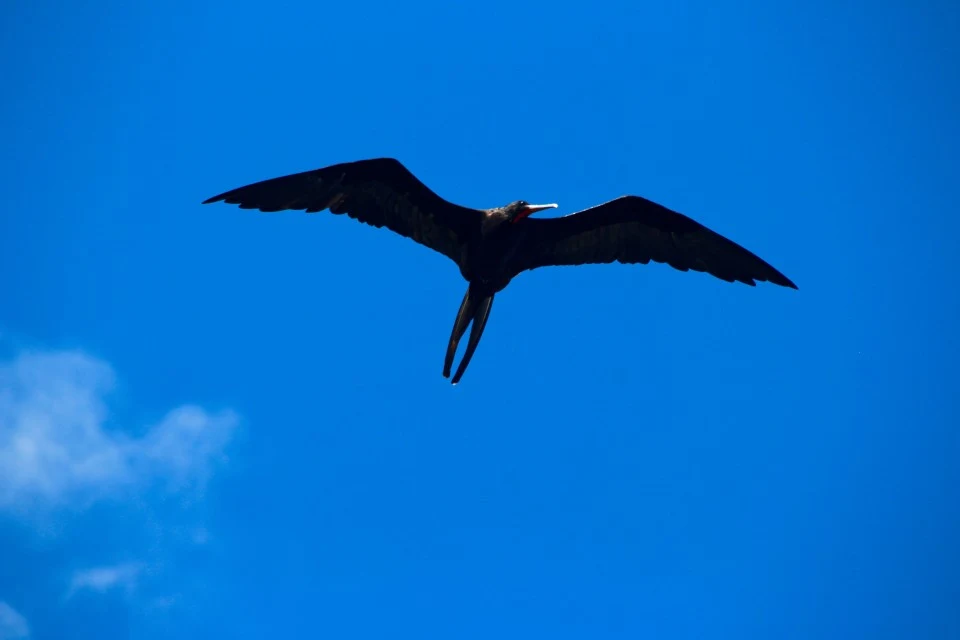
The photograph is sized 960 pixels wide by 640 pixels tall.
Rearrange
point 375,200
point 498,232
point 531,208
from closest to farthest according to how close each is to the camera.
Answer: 1. point 531,208
2. point 498,232
3. point 375,200

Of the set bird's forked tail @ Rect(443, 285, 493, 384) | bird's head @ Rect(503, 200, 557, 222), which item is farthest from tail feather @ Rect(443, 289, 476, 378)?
bird's head @ Rect(503, 200, 557, 222)

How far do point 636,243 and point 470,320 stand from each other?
2214 mm

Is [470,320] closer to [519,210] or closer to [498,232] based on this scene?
[498,232]

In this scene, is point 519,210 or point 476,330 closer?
point 519,210

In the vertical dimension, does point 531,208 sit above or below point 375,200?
below

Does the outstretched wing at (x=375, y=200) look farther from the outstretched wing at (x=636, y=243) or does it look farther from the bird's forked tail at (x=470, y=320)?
the outstretched wing at (x=636, y=243)

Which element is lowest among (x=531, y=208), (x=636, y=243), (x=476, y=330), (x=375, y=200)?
(x=476, y=330)

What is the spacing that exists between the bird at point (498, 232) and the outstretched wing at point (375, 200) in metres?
0.01

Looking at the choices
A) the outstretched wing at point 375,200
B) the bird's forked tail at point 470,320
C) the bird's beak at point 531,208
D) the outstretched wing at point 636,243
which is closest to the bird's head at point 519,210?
the bird's beak at point 531,208

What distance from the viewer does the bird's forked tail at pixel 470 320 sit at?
9016 mm

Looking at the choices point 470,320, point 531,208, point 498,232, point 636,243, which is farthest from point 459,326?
point 636,243

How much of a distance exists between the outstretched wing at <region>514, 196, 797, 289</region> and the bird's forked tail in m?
0.58

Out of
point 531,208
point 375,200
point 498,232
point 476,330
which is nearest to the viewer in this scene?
point 531,208

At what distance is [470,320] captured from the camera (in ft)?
30.5
